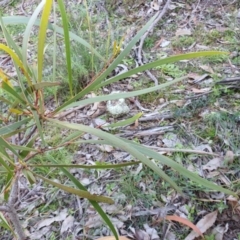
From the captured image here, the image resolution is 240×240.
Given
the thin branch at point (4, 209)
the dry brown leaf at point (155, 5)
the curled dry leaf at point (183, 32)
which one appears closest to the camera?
the thin branch at point (4, 209)

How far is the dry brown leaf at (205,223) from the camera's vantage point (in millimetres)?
1213

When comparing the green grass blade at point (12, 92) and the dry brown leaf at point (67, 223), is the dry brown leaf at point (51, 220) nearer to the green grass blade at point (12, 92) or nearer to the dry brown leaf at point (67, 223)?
the dry brown leaf at point (67, 223)

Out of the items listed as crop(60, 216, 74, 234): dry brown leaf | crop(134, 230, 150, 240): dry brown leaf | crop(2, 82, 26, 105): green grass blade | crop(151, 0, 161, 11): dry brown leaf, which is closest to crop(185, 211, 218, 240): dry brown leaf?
crop(134, 230, 150, 240): dry brown leaf

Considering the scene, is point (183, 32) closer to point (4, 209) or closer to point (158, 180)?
point (158, 180)

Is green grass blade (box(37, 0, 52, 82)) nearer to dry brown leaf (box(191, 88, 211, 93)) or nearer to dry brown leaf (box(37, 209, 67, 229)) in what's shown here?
dry brown leaf (box(37, 209, 67, 229))

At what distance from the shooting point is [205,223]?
4.05 ft

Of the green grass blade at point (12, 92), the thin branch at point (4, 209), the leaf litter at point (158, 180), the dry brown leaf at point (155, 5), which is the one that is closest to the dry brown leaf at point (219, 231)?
the leaf litter at point (158, 180)

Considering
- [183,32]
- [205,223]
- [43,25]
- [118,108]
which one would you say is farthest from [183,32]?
[43,25]

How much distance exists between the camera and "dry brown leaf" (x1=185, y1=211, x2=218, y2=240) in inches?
47.8

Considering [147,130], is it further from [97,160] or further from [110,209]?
[110,209]

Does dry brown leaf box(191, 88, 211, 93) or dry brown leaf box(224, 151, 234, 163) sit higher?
dry brown leaf box(191, 88, 211, 93)

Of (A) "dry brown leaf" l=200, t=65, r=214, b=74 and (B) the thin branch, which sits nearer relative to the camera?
(B) the thin branch

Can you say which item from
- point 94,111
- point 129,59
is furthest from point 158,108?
point 129,59

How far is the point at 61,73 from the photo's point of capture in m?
1.89
